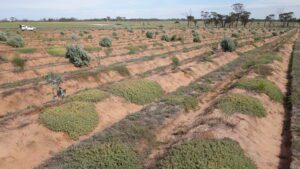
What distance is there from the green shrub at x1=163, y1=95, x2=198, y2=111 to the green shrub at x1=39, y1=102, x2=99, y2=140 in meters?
4.29

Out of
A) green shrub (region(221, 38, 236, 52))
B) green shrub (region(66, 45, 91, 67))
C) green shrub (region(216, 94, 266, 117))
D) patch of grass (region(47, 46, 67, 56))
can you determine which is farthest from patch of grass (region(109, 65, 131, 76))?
green shrub (region(221, 38, 236, 52))

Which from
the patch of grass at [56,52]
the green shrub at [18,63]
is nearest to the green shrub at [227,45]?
the patch of grass at [56,52]

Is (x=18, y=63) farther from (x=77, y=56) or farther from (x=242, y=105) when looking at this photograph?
(x=242, y=105)

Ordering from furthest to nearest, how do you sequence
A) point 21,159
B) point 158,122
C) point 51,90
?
point 51,90, point 158,122, point 21,159

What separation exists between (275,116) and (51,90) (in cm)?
1335

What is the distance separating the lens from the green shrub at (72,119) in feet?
42.2

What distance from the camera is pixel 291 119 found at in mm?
14188

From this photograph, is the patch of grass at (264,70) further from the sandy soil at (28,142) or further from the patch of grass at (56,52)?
the patch of grass at (56,52)

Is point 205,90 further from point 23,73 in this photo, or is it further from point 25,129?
point 23,73

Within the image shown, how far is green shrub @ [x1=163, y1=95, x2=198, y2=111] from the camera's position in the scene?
16.1m

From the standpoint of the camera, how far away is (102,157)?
398 inches

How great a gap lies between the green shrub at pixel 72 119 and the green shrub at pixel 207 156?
15.6ft

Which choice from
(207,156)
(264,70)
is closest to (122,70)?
(264,70)

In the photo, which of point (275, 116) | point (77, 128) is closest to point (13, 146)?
point (77, 128)
